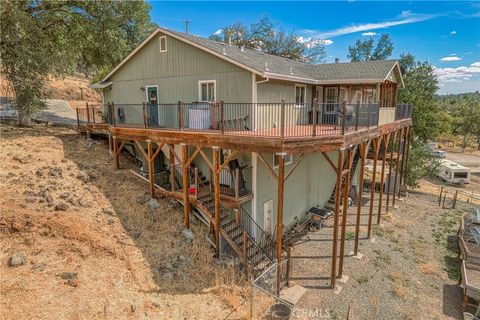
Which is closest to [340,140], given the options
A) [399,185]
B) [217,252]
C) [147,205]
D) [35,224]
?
[217,252]

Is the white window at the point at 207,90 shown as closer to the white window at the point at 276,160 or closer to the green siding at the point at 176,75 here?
the green siding at the point at 176,75

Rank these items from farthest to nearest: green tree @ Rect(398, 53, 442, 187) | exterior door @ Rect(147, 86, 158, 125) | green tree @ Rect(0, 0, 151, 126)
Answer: green tree @ Rect(398, 53, 442, 187) < green tree @ Rect(0, 0, 151, 126) < exterior door @ Rect(147, 86, 158, 125)

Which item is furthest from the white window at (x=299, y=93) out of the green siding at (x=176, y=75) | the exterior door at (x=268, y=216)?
the exterior door at (x=268, y=216)

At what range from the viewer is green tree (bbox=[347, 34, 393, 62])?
3560 centimetres

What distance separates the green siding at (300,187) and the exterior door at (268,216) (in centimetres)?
19

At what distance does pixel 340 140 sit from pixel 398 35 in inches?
1327

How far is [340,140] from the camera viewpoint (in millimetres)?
8867

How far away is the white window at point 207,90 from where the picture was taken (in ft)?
39.2

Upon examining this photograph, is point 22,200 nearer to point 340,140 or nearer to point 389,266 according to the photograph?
point 340,140

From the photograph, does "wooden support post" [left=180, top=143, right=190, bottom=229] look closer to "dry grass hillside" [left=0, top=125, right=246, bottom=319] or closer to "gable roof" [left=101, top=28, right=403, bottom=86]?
"dry grass hillside" [left=0, top=125, right=246, bottom=319]

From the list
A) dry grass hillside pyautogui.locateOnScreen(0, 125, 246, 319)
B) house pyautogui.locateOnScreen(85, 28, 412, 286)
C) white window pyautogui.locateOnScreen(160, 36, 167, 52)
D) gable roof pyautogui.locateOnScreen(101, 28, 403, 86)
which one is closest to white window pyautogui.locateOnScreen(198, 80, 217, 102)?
house pyautogui.locateOnScreen(85, 28, 412, 286)

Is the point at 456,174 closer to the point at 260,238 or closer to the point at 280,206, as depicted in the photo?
the point at 260,238

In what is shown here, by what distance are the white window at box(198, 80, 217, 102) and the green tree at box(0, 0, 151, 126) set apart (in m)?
9.25

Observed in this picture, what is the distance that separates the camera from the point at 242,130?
34.2 ft
